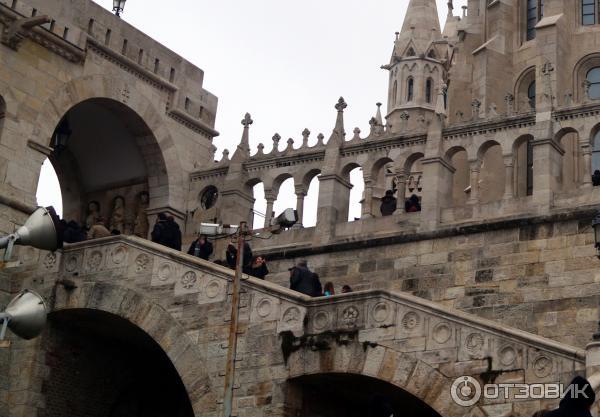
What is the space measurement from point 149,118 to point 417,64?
16.5 metres

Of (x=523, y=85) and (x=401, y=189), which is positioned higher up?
(x=523, y=85)

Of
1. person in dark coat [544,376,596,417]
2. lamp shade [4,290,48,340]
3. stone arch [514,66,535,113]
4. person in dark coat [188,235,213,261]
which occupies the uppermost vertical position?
stone arch [514,66,535,113]

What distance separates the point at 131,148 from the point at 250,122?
2905 millimetres

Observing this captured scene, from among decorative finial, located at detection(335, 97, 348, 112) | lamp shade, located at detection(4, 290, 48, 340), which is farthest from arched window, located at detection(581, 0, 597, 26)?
lamp shade, located at detection(4, 290, 48, 340)

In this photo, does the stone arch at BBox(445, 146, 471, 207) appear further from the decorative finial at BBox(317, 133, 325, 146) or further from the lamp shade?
the lamp shade

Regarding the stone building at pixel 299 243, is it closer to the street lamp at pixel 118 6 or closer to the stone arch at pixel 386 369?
the stone arch at pixel 386 369

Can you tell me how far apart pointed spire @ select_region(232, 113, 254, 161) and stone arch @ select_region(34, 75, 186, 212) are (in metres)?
1.51

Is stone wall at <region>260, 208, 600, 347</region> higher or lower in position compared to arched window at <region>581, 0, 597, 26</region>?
lower

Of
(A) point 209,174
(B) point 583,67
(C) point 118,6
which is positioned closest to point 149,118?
(A) point 209,174

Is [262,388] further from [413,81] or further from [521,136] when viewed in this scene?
[413,81]

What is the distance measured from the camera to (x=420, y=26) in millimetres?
41031

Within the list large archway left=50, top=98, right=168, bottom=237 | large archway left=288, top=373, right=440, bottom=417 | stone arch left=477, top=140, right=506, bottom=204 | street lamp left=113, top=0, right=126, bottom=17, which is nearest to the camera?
large archway left=288, top=373, right=440, bottom=417

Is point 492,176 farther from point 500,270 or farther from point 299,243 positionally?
point 500,270

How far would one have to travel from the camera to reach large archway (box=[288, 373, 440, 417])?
59.9ft
